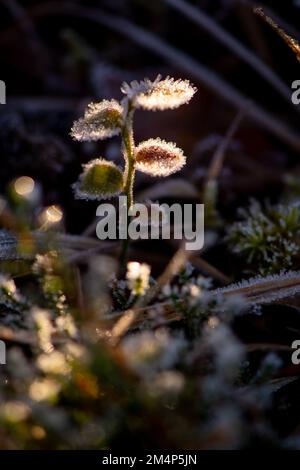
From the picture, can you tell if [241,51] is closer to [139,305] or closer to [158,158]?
[158,158]

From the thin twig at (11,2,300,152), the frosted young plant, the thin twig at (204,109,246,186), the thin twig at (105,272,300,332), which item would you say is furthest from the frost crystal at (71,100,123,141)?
the thin twig at (11,2,300,152)

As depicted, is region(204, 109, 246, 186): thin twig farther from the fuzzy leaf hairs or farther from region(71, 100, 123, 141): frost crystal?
region(71, 100, 123, 141): frost crystal

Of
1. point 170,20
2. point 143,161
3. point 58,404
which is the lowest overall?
point 58,404

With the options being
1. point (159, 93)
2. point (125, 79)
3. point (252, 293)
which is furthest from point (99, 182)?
point (125, 79)

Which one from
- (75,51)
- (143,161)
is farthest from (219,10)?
(143,161)

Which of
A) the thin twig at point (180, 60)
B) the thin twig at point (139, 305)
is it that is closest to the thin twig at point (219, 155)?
the thin twig at point (180, 60)

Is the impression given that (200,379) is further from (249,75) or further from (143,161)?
(249,75)

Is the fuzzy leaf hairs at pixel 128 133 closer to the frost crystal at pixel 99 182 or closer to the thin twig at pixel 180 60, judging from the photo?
the frost crystal at pixel 99 182

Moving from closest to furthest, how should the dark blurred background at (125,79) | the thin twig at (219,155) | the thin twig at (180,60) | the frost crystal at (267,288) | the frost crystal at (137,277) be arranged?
Result: the frost crystal at (137,277), the frost crystal at (267,288), the thin twig at (219,155), the dark blurred background at (125,79), the thin twig at (180,60)
